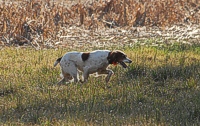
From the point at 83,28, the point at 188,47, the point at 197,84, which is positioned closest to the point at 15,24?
the point at 83,28

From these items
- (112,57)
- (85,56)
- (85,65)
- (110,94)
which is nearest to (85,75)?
(85,65)

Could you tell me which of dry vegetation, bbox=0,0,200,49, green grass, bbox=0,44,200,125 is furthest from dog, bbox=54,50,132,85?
dry vegetation, bbox=0,0,200,49

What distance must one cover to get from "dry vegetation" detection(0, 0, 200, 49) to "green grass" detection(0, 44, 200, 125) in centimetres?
265

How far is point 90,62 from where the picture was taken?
9.30m

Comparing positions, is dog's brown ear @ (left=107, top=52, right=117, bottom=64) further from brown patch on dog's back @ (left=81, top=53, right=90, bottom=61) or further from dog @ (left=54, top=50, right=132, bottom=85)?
brown patch on dog's back @ (left=81, top=53, right=90, bottom=61)

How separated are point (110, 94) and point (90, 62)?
1.01 metres

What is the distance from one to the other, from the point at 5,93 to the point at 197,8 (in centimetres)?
1292

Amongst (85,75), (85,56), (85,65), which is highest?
(85,56)

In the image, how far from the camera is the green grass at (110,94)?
724 cm

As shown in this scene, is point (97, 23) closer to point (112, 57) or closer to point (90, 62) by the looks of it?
point (90, 62)

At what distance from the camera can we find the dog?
362 inches

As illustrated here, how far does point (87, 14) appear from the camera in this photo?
1761 cm

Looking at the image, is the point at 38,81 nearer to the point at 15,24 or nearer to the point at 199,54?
the point at 199,54

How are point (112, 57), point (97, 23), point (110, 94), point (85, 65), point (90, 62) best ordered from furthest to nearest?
1. point (97, 23)
2. point (85, 65)
3. point (90, 62)
4. point (112, 57)
5. point (110, 94)
